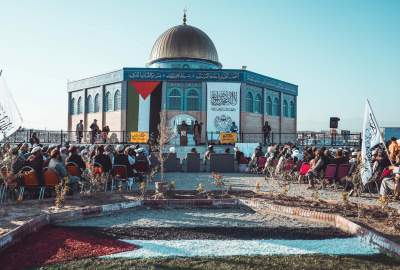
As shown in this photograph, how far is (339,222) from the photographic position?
271 inches

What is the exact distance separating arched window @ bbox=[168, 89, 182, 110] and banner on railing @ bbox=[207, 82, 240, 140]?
80.7 inches

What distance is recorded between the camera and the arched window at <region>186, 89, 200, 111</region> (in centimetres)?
2889

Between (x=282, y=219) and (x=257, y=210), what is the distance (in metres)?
0.88

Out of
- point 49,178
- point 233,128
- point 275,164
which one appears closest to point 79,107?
point 233,128

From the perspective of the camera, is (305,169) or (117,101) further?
(117,101)

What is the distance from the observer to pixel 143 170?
1308cm

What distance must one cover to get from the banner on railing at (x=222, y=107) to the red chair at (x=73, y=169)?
17.4 meters

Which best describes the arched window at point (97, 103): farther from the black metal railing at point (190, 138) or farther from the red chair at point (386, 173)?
the red chair at point (386, 173)

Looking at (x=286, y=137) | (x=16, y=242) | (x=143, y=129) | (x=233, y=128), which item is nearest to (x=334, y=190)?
(x=16, y=242)

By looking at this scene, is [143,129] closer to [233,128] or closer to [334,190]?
[233,128]

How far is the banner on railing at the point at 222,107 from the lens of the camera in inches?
1101

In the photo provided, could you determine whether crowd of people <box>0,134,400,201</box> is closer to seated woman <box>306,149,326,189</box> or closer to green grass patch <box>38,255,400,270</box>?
seated woman <box>306,149,326,189</box>

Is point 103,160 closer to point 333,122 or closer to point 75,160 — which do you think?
point 75,160

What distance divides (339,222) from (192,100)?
2253cm
